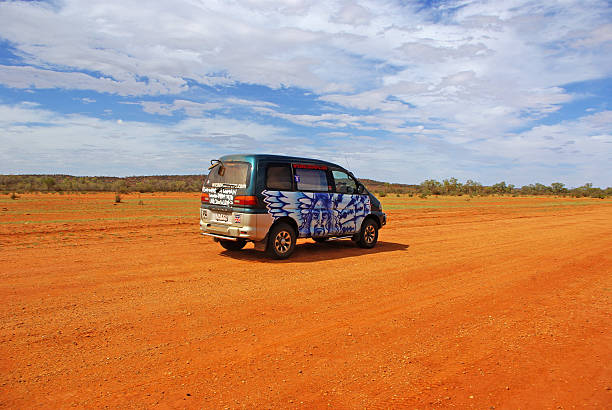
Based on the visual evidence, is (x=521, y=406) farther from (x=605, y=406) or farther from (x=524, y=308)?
(x=524, y=308)

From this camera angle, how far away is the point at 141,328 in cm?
527

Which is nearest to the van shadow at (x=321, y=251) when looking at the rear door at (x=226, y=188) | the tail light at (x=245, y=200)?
the rear door at (x=226, y=188)

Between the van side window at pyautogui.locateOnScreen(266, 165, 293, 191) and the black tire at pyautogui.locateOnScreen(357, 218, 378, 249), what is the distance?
9.42ft

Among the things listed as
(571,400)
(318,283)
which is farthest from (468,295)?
(571,400)

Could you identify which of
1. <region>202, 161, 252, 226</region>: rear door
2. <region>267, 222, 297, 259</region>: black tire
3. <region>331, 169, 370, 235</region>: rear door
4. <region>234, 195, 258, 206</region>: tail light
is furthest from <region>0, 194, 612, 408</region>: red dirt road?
<region>331, 169, 370, 235</region>: rear door

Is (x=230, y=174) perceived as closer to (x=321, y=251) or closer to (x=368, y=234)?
(x=321, y=251)

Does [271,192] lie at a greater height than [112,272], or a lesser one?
greater

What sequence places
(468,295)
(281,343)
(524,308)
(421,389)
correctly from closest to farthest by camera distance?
(421,389)
(281,343)
(524,308)
(468,295)

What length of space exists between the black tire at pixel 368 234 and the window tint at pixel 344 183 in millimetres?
1000

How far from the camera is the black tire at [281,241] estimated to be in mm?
9773

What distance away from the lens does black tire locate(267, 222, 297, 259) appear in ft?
32.1

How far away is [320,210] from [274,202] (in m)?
1.50

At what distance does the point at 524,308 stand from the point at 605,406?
9.24ft

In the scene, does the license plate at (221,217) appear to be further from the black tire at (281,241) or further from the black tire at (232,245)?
the black tire at (232,245)
